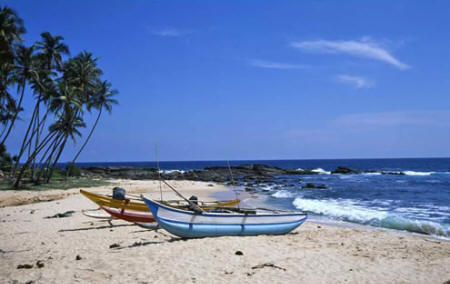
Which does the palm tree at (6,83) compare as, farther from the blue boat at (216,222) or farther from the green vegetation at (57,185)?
the blue boat at (216,222)

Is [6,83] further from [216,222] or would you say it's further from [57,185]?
[216,222]

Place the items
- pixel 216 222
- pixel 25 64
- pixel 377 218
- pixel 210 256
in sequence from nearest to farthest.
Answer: pixel 210 256 < pixel 216 222 < pixel 377 218 < pixel 25 64

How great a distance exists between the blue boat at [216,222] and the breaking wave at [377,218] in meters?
5.84

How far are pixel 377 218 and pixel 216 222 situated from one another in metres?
9.66

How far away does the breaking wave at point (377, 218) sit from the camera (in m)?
13.6

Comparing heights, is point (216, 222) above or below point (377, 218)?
above

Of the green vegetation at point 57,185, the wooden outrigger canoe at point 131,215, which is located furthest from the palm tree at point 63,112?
the wooden outrigger canoe at point 131,215

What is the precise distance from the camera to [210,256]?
27.3 ft

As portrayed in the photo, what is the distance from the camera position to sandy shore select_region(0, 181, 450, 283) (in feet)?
22.4

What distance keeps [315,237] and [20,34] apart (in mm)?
29144

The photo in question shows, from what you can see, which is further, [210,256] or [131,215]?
[131,215]

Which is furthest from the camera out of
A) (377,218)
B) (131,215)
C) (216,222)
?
(377,218)

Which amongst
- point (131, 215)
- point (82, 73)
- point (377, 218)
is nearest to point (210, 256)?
point (131, 215)

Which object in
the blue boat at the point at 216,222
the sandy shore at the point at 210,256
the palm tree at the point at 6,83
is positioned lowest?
the sandy shore at the point at 210,256
